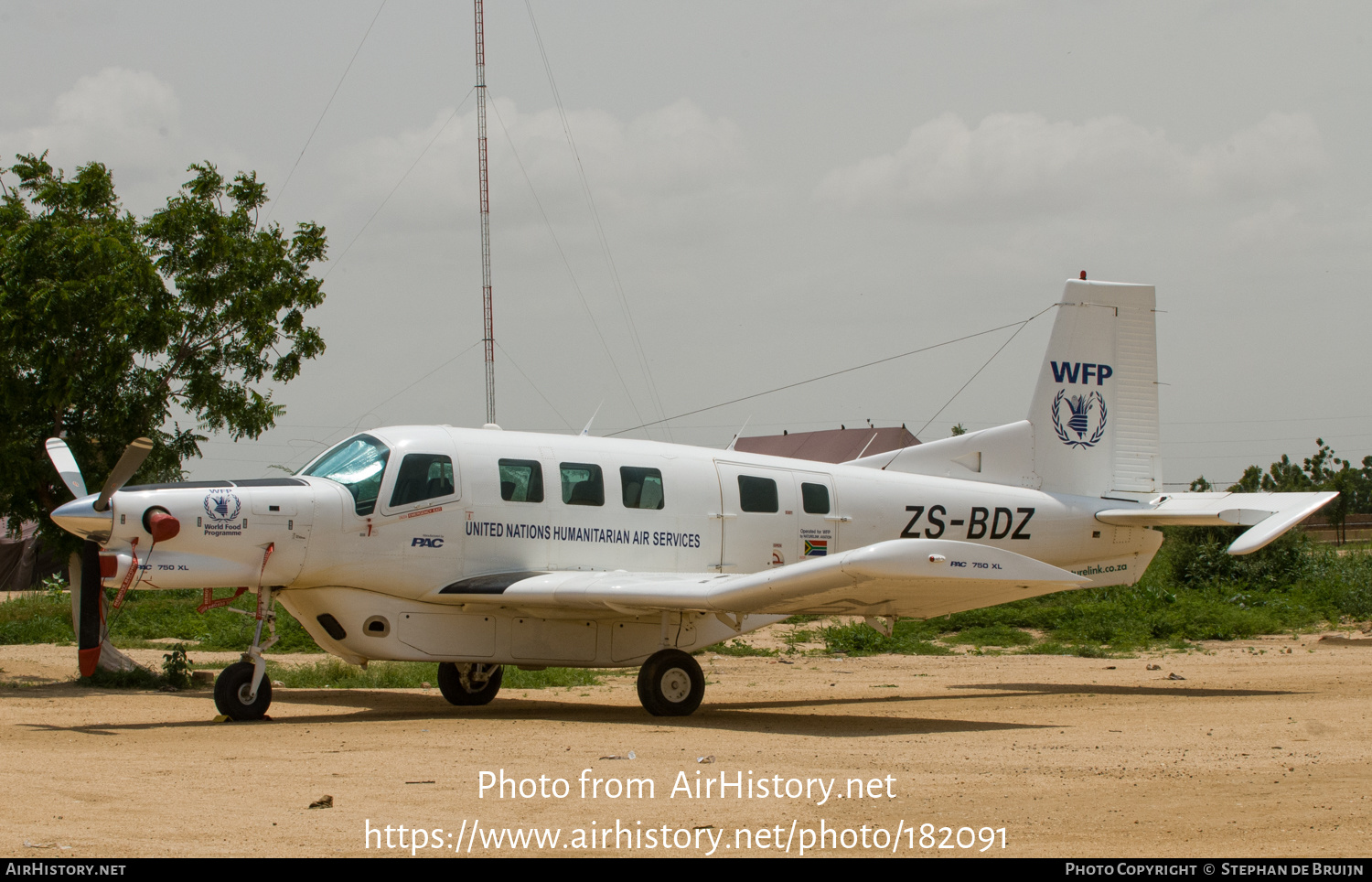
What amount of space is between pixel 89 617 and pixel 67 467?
2.02m

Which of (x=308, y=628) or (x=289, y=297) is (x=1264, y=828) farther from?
(x=289, y=297)

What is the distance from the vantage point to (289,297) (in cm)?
1741

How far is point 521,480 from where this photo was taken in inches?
553

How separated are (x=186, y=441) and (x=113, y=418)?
44.3 inches

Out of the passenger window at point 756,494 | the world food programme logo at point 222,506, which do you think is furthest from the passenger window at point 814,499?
the world food programme logo at point 222,506

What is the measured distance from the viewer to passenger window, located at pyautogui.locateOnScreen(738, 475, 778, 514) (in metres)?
15.1

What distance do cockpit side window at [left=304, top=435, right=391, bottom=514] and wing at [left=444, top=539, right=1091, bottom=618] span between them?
4.26ft

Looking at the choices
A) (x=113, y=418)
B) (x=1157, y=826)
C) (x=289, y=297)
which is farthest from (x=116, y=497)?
(x=1157, y=826)

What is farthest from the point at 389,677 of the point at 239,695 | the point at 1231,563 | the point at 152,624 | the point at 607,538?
the point at 1231,563

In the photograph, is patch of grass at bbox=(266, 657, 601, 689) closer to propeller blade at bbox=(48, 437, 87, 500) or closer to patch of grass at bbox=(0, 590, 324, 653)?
patch of grass at bbox=(0, 590, 324, 653)

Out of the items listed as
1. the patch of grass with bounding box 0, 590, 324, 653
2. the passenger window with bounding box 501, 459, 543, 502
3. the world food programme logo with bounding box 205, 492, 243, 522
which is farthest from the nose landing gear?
the patch of grass with bounding box 0, 590, 324, 653

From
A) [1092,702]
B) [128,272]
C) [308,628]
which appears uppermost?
[128,272]

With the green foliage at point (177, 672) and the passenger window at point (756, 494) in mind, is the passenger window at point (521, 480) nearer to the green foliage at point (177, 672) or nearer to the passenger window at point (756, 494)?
the passenger window at point (756, 494)

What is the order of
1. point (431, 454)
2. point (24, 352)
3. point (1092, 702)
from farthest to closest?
point (24, 352) < point (1092, 702) < point (431, 454)
